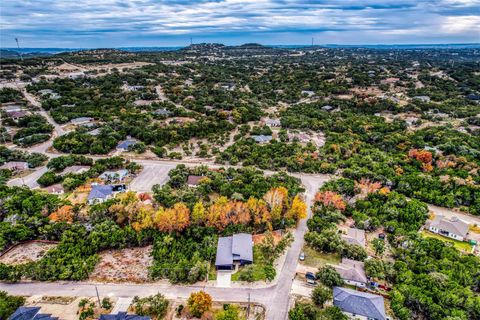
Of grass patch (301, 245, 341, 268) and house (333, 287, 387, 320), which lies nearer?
house (333, 287, 387, 320)

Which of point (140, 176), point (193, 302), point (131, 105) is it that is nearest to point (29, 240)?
point (140, 176)

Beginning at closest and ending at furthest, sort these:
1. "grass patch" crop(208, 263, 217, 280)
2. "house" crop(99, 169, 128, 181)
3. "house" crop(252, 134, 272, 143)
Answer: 1. "grass patch" crop(208, 263, 217, 280)
2. "house" crop(99, 169, 128, 181)
3. "house" crop(252, 134, 272, 143)

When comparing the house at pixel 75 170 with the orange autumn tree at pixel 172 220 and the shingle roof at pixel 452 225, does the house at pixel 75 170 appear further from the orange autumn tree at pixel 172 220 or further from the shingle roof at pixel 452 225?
the shingle roof at pixel 452 225

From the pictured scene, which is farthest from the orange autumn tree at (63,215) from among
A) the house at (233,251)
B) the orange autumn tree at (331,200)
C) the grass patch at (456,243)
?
the grass patch at (456,243)

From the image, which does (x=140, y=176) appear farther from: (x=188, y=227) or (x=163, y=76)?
(x=163, y=76)

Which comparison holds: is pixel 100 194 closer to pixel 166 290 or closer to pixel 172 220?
pixel 172 220

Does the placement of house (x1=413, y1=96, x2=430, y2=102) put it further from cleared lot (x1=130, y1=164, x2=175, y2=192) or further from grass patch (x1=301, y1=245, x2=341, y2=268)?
cleared lot (x1=130, y1=164, x2=175, y2=192)

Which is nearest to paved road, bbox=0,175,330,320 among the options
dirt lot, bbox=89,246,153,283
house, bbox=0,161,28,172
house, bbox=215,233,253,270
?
dirt lot, bbox=89,246,153,283

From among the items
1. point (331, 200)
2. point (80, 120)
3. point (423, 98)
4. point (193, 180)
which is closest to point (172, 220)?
point (193, 180)
